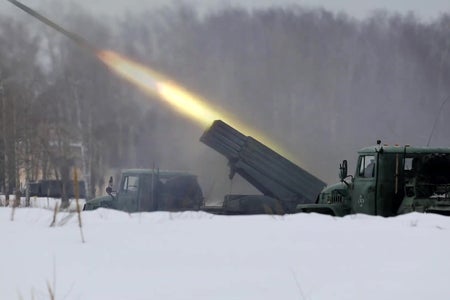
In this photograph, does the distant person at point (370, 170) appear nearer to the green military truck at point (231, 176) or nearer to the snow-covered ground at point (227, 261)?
the green military truck at point (231, 176)

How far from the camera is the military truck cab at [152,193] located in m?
16.6

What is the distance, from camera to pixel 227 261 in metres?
4.07

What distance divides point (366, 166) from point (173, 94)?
23.7m

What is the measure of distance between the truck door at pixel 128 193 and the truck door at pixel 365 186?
18.0 ft

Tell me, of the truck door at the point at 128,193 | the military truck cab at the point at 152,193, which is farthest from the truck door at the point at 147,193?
the truck door at the point at 128,193

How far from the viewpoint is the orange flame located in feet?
118

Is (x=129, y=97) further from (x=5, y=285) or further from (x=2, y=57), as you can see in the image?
(x=5, y=285)

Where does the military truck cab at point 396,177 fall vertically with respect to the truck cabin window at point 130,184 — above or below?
above

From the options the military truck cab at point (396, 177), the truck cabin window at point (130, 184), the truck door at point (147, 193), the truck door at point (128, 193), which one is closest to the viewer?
the military truck cab at point (396, 177)

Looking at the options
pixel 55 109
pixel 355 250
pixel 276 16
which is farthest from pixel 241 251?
pixel 276 16

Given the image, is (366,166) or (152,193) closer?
(366,166)

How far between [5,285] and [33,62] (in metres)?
41.7

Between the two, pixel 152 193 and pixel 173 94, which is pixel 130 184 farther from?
pixel 173 94

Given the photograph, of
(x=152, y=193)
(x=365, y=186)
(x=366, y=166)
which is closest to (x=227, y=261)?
(x=365, y=186)
